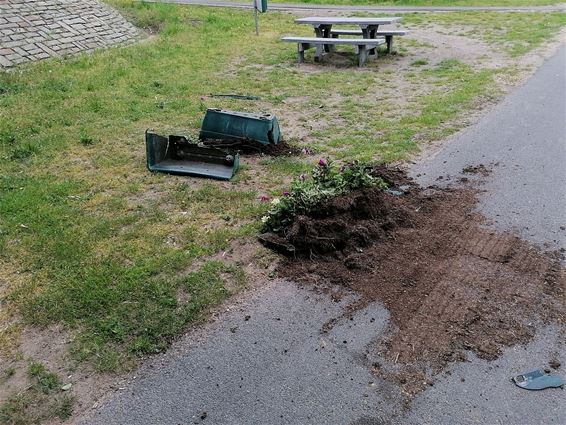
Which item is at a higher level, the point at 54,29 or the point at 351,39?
the point at 54,29

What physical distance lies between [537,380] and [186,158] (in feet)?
14.3

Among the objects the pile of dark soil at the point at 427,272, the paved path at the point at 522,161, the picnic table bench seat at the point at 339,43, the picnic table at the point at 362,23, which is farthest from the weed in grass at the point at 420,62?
the pile of dark soil at the point at 427,272

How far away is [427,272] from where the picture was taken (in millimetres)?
4238

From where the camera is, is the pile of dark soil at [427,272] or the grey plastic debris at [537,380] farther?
the pile of dark soil at [427,272]

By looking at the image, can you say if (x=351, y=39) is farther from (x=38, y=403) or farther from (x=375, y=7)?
(x=375, y=7)

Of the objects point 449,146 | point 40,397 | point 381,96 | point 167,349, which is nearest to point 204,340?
point 167,349

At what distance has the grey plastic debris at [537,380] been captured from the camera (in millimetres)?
3217

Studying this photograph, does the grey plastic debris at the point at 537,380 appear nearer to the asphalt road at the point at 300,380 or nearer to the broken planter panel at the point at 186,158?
the asphalt road at the point at 300,380

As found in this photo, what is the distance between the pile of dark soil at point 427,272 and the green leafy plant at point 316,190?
0.11 meters

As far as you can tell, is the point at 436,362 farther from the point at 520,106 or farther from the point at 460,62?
the point at 460,62

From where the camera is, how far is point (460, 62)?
11.4 m

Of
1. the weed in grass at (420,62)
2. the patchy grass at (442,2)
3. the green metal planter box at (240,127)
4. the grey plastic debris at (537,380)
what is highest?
the green metal planter box at (240,127)

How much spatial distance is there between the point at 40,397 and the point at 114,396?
0.43m

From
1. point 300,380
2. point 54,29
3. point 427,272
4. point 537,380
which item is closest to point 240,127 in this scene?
point 427,272
